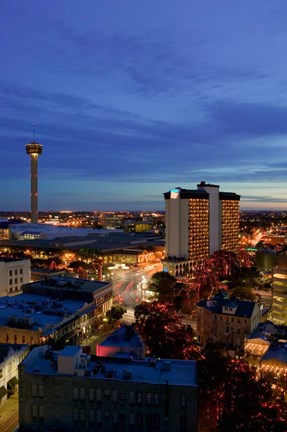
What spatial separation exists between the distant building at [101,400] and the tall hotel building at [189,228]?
74.8 meters

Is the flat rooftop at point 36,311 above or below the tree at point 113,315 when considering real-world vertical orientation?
above

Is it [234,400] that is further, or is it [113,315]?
[113,315]

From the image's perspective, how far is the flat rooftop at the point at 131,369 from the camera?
27.2 metres

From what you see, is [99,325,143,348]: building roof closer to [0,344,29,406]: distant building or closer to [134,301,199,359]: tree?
[134,301,199,359]: tree

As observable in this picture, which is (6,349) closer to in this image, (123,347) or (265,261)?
(123,347)

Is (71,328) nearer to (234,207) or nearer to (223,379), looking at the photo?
(223,379)

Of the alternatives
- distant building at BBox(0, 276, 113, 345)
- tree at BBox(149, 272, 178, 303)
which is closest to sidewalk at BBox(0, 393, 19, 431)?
distant building at BBox(0, 276, 113, 345)

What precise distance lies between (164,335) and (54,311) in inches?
566

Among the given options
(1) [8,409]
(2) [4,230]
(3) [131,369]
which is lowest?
(1) [8,409]

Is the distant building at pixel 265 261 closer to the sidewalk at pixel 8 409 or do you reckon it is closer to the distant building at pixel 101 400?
the sidewalk at pixel 8 409

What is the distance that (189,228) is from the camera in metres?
106

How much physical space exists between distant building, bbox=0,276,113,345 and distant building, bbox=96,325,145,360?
34.9ft

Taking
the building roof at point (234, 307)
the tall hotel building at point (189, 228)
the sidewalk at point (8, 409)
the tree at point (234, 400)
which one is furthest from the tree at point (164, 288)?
the sidewalk at point (8, 409)

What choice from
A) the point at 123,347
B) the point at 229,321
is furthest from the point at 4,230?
the point at 123,347
